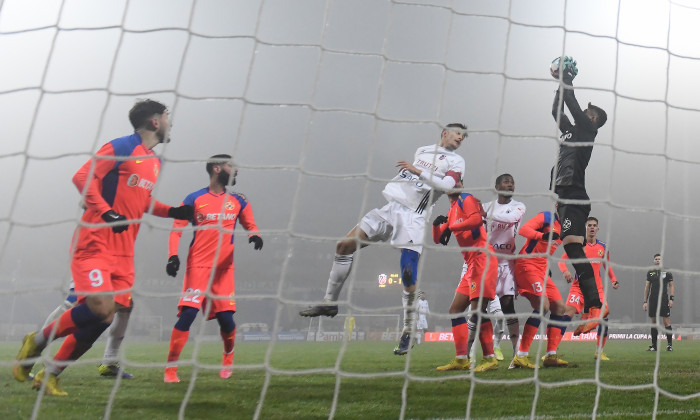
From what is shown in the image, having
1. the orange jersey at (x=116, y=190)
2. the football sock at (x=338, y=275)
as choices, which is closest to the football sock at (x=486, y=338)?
the football sock at (x=338, y=275)

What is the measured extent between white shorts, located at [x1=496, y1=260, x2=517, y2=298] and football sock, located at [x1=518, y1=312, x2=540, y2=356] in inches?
9.6

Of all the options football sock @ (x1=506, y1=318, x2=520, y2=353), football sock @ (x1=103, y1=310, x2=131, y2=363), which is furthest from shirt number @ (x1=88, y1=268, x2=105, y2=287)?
football sock @ (x1=506, y1=318, x2=520, y2=353)

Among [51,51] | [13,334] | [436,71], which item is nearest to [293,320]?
[13,334]

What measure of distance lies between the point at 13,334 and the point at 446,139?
1940 cm

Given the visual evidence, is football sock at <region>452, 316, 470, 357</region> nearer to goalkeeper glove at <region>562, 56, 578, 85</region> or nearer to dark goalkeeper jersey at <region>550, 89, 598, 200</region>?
dark goalkeeper jersey at <region>550, 89, 598, 200</region>

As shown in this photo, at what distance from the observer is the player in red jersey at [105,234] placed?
2.50m

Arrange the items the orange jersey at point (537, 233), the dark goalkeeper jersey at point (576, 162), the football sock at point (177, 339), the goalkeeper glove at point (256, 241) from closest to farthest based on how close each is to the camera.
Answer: the football sock at point (177, 339) < the goalkeeper glove at point (256, 241) < the dark goalkeeper jersey at point (576, 162) < the orange jersey at point (537, 233)

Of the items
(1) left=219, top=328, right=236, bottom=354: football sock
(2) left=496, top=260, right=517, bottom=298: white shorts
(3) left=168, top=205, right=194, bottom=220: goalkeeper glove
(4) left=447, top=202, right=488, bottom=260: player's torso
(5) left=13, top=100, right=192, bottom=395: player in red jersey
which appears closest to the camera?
(5) left=13, top=100, right=192, bottom=395: player in red jersey

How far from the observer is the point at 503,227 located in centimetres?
445

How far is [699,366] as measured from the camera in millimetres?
5543

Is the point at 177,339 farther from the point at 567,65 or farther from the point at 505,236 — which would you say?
the point at 567,65

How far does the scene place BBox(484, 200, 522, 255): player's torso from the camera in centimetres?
440

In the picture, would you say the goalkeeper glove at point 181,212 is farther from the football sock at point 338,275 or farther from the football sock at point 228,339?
the football sock at point 338,275

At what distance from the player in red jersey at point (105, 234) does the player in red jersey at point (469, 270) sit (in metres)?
1.77
